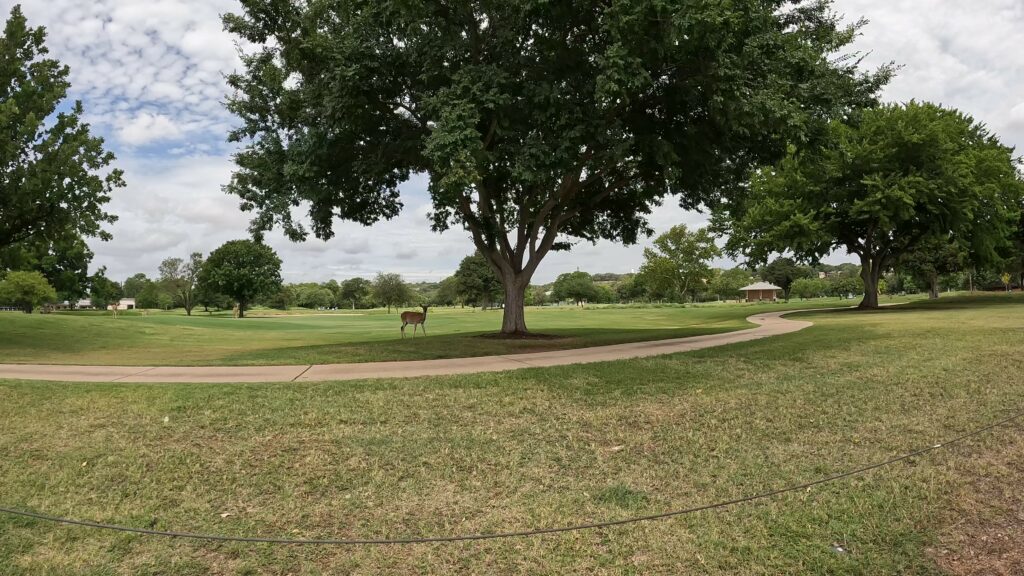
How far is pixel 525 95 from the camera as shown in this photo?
12.7 m

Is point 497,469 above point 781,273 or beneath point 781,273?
beneath

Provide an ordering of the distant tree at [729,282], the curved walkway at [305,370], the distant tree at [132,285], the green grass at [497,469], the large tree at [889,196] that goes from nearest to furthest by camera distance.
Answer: the green grass at [497,469]
the curved walkway at [305,370]
the large tree at [889,196]
the distant tree at [729,282]
the distant tree at [132,285]

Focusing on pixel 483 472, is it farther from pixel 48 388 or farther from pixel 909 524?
pixel 48 388

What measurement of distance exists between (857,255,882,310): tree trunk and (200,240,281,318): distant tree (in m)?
60.1

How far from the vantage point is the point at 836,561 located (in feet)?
12.3

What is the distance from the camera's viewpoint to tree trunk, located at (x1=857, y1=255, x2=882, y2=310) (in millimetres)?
35812

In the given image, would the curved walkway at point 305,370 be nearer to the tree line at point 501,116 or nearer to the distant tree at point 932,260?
the tree line at point 501,116

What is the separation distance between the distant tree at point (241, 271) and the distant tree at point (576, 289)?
295ft

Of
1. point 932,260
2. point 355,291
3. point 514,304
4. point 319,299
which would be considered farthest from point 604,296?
point 514,304

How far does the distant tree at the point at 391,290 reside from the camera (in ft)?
316

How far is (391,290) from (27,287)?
1918 inches

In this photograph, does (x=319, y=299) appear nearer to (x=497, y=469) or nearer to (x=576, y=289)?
(x=576, y=289)

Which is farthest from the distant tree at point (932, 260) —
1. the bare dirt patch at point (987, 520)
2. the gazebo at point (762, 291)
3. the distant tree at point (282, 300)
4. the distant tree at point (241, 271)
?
the distant tree at point (282, 300)

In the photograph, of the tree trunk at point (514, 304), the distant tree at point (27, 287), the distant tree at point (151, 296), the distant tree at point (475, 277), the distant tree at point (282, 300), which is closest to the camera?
the tree trunk at point (514, 304)
